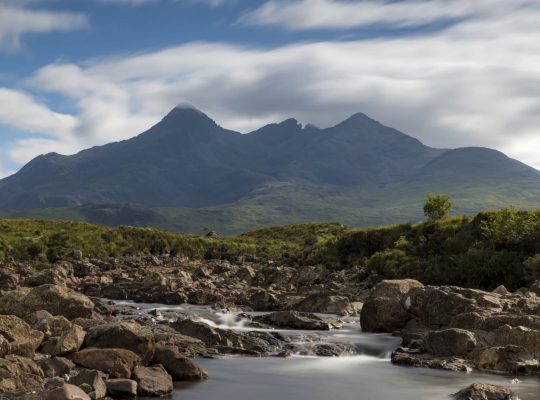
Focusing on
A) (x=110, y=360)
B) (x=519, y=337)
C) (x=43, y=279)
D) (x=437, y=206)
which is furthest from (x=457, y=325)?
(x=437, y=206)

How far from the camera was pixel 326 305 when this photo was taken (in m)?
46.3

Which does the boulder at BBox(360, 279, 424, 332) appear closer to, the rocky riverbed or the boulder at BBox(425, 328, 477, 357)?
the rocky riverbed

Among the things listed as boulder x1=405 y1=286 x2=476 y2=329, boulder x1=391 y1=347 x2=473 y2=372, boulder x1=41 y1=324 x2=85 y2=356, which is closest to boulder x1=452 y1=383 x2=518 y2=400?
boulder x1=391 y1=347 x2=473 y2=372

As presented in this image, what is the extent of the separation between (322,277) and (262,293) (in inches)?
601

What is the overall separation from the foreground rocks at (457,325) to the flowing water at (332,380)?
4.25 feet

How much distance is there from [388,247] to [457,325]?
121ft

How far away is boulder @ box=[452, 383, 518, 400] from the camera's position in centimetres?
Answer: 2093

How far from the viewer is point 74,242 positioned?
3666 inches

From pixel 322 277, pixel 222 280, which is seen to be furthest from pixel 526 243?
pixel 222 280

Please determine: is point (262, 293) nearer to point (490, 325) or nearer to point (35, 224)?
point (490, 325)

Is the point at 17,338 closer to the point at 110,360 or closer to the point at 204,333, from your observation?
the point at 110,360

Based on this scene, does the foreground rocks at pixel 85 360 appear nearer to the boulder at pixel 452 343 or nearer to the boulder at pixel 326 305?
the boulder at pixel 452 343

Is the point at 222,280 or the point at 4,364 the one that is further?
the point at 222,280

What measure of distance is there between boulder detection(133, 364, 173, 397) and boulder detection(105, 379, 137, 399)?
531 millimetres
